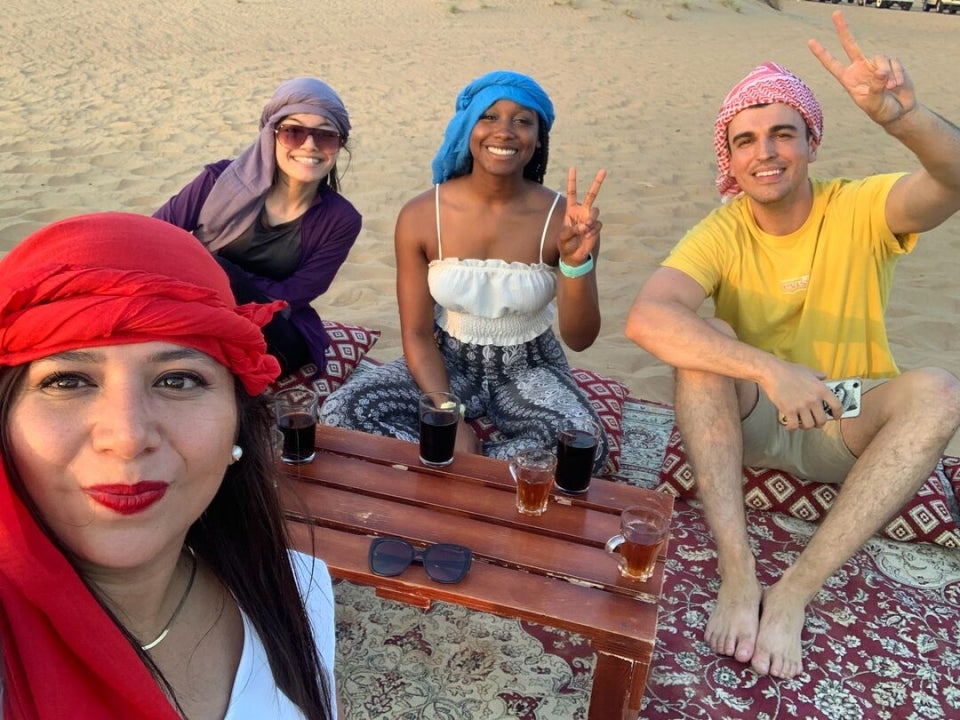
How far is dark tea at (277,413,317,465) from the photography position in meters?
2.41

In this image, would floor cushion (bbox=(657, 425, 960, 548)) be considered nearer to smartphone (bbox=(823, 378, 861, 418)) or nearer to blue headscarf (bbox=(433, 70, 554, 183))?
smartphone (bbox=(823, 378, 861, 418))

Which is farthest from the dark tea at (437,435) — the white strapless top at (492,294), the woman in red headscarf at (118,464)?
the woman in red headscarf at (118,464)

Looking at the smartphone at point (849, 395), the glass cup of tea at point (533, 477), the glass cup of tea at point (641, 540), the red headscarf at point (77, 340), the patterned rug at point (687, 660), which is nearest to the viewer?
the red headscarf at point (77, 340)

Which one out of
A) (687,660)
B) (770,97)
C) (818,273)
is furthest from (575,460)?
(770,97)

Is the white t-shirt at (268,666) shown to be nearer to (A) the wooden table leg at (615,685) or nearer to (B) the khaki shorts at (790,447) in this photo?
(A) the wooden table leg at (615,685)

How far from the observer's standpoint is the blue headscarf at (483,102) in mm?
3090

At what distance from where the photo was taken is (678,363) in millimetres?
2889

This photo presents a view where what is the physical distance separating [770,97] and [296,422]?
2078mm

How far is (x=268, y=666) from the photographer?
4.18 feet

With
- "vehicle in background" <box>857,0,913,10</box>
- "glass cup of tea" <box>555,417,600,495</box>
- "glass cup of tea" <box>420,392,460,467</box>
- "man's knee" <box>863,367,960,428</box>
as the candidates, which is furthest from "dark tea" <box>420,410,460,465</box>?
"vehicle in background" <box>857,0,913,10</box>

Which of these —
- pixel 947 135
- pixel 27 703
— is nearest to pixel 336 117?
pixel 947 135

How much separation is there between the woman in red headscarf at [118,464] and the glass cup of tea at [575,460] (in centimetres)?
122

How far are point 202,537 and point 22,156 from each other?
21.9 ft

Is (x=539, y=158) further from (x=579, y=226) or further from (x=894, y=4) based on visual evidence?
(x=894, y=4)
